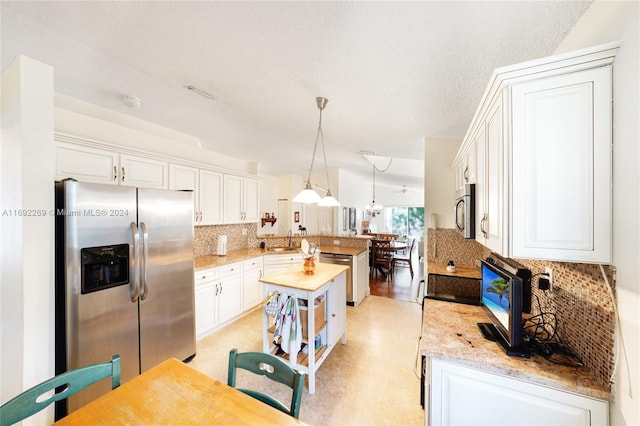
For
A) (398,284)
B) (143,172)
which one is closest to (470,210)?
(143,172)

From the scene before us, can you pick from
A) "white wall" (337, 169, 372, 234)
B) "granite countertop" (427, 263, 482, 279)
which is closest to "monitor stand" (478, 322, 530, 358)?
"granite countertop" (427, 263, 482, 279)

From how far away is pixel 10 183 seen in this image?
1.42m

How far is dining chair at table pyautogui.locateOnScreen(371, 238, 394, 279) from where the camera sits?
5590 millimetres

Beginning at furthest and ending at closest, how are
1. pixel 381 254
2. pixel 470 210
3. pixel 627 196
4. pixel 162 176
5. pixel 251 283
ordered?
pixel 381 254, pixel 251 283, pixel 162 176, pixel 470 210, pixel 627 196

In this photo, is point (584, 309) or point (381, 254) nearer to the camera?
point (584, 309)

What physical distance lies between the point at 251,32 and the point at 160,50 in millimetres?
735

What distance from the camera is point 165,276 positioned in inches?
86.8

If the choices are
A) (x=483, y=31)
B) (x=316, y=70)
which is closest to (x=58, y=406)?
(x=316, y=70)

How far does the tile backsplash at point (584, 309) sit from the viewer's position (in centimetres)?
95

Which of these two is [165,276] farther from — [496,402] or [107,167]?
[496,402]

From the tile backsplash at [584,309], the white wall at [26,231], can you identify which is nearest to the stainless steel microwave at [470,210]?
the tile backsplash at [584,309]

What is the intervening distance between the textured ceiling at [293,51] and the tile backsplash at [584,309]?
1.20 metres

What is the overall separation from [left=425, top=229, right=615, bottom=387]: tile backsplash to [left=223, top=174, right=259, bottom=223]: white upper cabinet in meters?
3.57

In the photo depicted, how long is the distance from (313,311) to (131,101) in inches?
108
